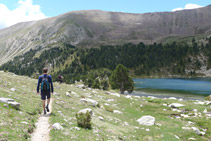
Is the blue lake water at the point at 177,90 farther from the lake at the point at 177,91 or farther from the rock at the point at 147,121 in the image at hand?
the rock at the point at 147,121

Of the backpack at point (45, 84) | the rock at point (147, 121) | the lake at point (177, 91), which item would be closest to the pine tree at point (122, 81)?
the lake at point (177, 91)

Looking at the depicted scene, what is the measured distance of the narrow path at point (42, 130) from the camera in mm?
11102

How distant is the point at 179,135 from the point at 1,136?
61.1 feet

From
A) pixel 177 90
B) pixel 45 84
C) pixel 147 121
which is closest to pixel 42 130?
pixel 45 84

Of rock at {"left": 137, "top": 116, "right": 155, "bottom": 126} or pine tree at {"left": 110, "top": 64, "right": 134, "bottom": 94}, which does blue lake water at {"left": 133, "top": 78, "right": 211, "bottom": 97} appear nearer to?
pine tree at {"left": 110, "top": 64, "right": 134, "bottom": 94}

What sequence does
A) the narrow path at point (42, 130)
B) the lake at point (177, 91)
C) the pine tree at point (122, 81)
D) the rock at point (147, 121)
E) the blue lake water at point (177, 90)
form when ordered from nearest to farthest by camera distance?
1. the narrow path at point (42, 130)
2. the rock at point (147, 121)
3. the pine tree at point (122, 81)
4. the lake at point (177, 91)
5. the blue lake water at point (177, 90)

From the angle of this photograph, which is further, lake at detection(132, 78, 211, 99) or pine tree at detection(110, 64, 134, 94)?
lake at detection(132, 78, 211, 99)

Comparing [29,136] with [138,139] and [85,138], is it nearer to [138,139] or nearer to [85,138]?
[85,138]

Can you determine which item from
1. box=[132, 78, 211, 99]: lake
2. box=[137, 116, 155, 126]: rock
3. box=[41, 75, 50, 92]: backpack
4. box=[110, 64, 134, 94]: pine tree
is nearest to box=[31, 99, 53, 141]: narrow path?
box=[41, 75, 50, 92]: backpack

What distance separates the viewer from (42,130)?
1255 centimetres

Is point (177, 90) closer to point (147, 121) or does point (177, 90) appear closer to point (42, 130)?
point (147, 121)

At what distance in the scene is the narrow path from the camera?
11102 mm

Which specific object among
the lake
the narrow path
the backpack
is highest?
the backpack

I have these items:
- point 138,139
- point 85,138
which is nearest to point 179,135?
point 138,139
